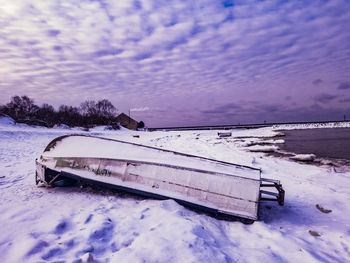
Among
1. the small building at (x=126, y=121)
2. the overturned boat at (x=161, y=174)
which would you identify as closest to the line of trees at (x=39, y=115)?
the small building at (x=126, y=121)

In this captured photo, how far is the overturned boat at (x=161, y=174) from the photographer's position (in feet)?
12.5

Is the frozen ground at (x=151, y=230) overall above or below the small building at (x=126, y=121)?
below

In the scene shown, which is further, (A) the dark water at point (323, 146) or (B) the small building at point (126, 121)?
(B) the small building at point (126, 121)

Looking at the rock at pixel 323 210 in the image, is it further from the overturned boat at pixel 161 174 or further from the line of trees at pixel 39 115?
the line of trees at pixel 39 115

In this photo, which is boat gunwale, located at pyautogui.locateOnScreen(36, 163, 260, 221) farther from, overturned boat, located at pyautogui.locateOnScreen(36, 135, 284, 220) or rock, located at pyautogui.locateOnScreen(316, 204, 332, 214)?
rock, located at pyautogui.locateOnScreen(316, 204, 332, 214)

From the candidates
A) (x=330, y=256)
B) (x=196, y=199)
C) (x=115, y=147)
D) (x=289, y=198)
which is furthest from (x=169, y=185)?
(x=289, y=198)

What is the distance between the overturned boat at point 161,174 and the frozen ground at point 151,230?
0.89 ft

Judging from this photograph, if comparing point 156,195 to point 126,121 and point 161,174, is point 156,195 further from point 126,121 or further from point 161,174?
point 126,121

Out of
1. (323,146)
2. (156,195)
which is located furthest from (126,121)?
(156,195)

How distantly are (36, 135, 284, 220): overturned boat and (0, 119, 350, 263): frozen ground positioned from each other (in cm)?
27

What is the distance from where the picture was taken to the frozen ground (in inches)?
100

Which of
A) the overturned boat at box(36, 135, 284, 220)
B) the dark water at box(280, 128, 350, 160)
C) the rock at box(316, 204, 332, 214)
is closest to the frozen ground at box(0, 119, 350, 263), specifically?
the rock at box(316, 204, 332, 214)

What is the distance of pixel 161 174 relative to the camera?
442 centimetres

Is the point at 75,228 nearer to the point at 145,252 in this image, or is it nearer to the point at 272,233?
the point at 145,252
